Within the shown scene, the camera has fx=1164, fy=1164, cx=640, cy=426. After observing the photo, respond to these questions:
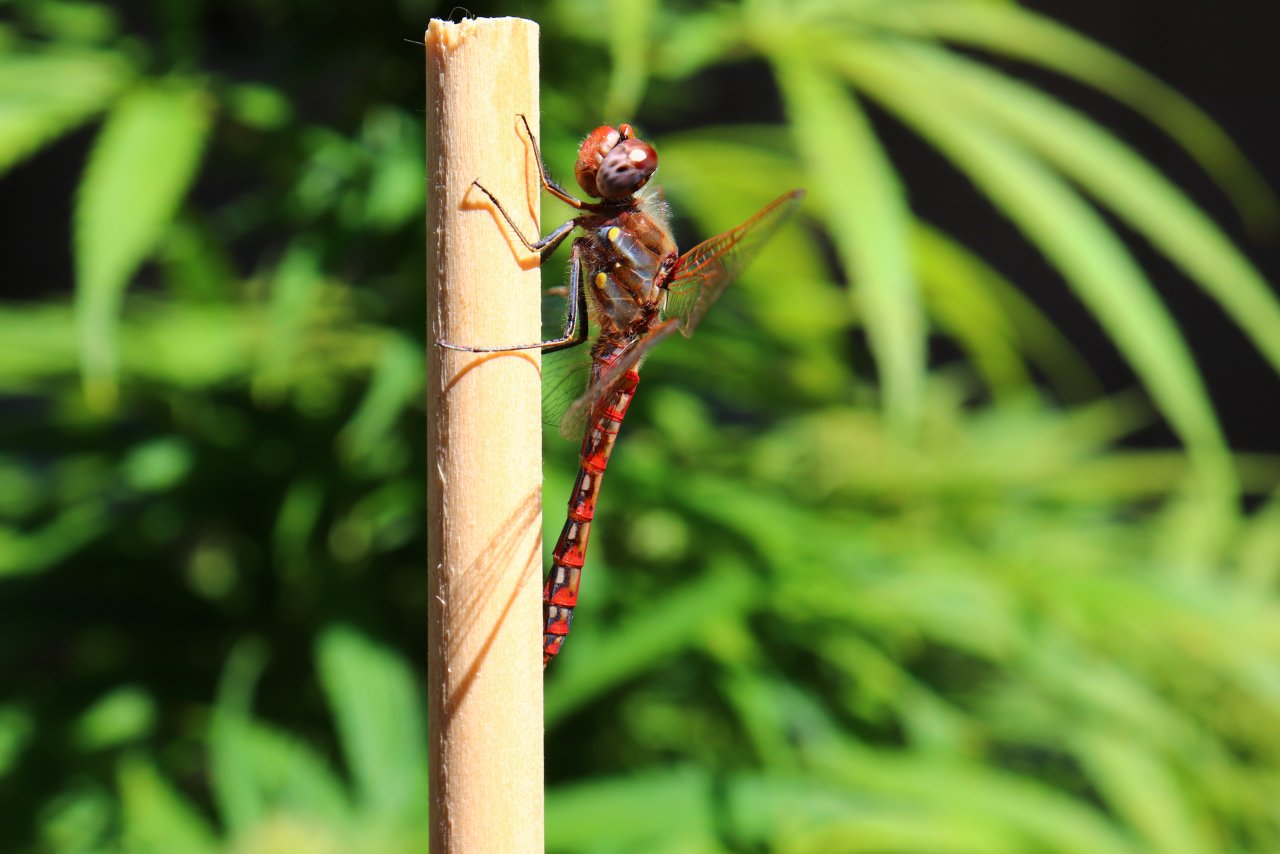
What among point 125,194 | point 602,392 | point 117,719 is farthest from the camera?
point 117,719

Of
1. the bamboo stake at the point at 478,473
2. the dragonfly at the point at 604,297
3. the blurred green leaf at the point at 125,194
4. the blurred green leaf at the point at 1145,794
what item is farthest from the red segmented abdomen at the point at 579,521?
the blurred green leaf at the point at 1145,794

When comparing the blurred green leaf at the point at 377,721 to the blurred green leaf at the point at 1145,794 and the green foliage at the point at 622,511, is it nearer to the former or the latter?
the green foliage at the point at 622,511

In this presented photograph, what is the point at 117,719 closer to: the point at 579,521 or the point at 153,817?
the point at 153,817

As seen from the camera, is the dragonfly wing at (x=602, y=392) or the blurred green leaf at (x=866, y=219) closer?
the dragonfly wing at (x=602, y=392)

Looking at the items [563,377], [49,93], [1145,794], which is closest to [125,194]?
[49,93]

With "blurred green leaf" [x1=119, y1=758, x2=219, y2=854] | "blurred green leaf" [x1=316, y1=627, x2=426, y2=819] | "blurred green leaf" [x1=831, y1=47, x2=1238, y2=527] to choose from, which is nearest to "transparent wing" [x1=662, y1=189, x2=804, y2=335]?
"blurred green leaf" [x1=831, y1=47, x2=1238, y2=527]
